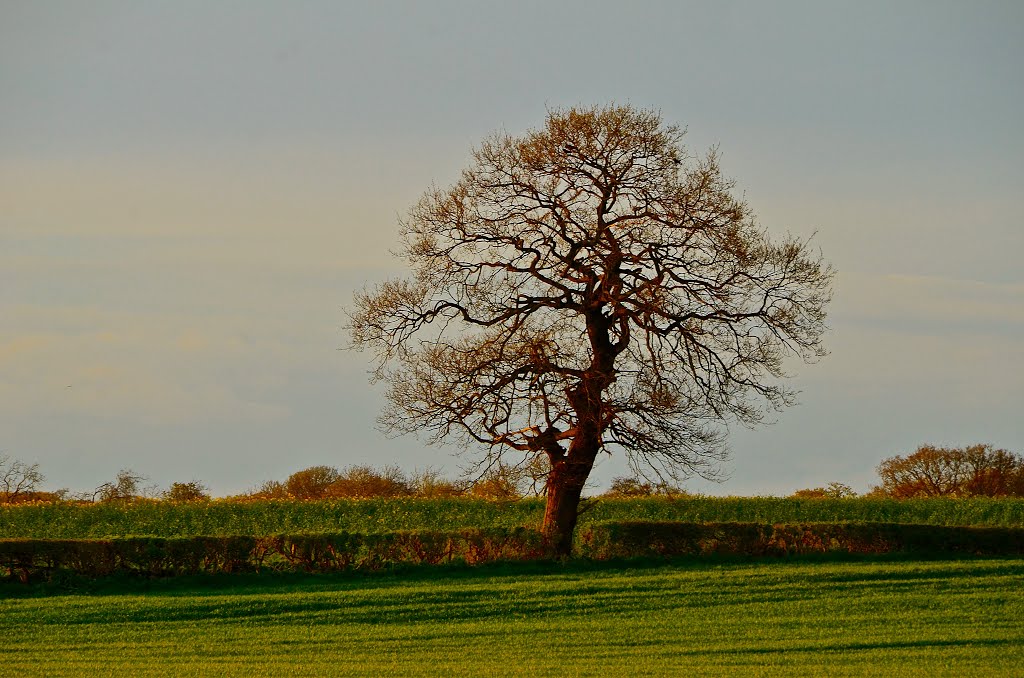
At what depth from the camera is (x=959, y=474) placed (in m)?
47.4

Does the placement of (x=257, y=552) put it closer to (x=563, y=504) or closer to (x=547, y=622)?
(x=563, y=504)

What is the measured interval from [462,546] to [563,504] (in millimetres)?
2502

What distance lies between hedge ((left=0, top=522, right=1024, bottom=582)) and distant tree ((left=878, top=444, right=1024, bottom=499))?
19.3 metres

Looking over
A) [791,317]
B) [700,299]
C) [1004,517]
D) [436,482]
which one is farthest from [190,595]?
[1004,517]

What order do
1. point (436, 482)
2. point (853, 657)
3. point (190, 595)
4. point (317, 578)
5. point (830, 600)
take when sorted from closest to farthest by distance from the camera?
point (853, 657) < point (830, 600) < point (190, 595) < point (317, 578) < point (436, 482)

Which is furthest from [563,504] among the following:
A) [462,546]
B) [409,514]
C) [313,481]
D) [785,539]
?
[313,481]

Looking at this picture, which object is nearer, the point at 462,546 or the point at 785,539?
the point at 462,546

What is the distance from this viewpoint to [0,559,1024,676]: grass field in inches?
698

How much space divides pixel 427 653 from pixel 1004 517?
24387 millimetres

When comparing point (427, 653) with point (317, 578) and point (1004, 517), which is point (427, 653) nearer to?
point (317, 578)

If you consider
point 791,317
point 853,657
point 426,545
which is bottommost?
point 853,657

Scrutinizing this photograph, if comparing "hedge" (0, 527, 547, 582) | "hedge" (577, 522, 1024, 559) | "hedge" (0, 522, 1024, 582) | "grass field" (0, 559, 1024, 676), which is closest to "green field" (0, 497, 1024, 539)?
"hedge" (577, 522, 1024, 559)

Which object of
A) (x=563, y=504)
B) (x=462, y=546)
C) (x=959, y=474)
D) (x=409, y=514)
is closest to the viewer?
(x=462, y=546)

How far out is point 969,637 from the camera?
1916cm
